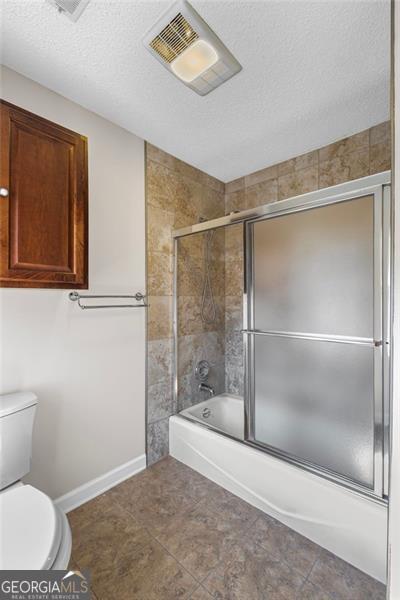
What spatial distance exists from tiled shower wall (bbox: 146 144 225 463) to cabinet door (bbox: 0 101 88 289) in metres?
0.70

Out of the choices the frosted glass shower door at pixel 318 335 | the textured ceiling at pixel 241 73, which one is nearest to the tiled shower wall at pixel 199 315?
the frosted glass shower door at pixel 318 335

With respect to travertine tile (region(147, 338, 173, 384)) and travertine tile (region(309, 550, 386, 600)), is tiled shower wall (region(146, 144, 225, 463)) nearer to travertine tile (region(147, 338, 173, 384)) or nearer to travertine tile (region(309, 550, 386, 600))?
travertine tile (region(147, 338, 173, 384))

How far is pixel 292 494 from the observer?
58.3 inches

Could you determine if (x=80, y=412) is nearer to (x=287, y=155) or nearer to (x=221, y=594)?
(x=221, y=594)

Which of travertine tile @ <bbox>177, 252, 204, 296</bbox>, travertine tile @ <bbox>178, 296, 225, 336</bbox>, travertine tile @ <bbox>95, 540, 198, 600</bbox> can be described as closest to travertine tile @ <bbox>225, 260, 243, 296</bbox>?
travertine tile @ <bbox>178, 296, 225, 336</bbox>

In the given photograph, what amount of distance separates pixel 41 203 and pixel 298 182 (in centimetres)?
192

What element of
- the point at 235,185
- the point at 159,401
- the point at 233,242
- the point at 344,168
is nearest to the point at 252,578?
the point at 159,401

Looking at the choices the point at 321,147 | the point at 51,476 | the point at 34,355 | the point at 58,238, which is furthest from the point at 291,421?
the point at 321,147

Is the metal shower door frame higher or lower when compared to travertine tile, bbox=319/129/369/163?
lower

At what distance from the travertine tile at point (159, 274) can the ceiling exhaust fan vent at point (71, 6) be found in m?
1.26

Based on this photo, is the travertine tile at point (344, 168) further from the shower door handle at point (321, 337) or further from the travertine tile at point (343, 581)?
the travertine tile at point (343, 581)

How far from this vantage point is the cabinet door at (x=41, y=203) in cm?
118

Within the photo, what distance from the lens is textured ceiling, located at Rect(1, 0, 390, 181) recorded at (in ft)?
3.69

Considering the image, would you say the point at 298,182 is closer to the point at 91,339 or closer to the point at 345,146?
the point at 345,146
